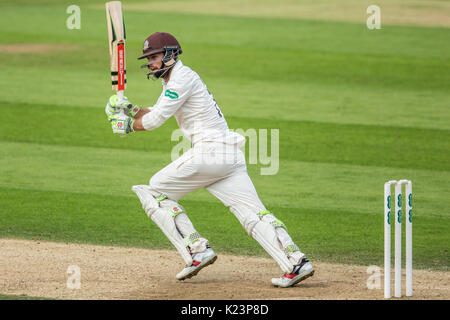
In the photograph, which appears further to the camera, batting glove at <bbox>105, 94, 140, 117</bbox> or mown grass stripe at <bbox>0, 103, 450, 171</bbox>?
mown grass stripe at <bbox>0, 103, 450, 171</bbox>

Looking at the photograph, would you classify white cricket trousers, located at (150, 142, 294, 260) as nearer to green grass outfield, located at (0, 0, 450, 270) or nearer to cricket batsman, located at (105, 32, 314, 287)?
cricket batsman, located at (105, 32, 314, 287)

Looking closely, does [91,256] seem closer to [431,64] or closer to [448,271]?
[448,271]

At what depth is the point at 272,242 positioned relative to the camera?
6.86 m

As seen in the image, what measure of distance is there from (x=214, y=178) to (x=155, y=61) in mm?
1158

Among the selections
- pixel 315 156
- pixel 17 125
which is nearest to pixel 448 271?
pixel 315 156

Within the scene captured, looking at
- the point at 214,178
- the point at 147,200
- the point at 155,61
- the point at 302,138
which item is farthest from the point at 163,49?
the point at 302,138

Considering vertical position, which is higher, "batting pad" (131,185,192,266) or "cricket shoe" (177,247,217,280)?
"batting pad" (131,185,192,266)

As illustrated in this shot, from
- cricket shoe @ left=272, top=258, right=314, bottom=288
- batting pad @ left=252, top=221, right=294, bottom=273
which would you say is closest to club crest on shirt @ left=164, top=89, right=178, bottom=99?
batting pad @ left=252, top=221, right=294, bottom=273

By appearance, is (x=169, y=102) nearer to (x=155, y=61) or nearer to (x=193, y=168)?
(x=155, y=61)

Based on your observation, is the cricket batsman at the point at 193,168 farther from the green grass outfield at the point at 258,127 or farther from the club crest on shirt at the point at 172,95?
the green grass outfield at the point at 258,127

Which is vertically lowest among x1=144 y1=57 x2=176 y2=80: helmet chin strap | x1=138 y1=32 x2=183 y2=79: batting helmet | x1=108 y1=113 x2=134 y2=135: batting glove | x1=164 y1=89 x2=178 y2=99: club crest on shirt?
x1=108 y1=113 x2=134 y2=135: batting glove

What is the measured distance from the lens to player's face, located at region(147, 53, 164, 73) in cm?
712

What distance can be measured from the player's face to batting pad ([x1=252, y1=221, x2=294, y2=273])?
1.64 metres

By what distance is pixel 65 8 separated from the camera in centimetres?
2409
